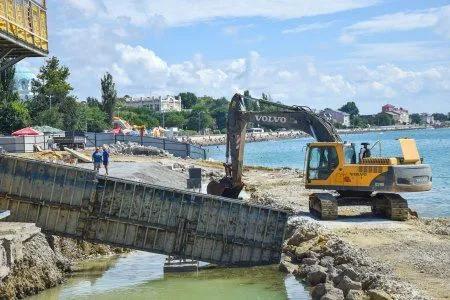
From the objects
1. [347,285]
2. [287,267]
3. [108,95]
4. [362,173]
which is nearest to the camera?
[347,285]

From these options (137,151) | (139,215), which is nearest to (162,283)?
(139,215)

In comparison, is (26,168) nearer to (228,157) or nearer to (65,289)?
(65,289)

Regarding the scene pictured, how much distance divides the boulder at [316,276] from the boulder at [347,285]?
1616mm

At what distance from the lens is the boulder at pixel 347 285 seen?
1711 cm

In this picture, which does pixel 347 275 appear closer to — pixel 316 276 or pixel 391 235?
pixel 316 276

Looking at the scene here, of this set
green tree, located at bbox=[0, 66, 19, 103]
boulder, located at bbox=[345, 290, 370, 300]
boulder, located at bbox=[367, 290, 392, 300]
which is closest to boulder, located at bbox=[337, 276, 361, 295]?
boulder, located at bbox=[345, 290, 370, 300]

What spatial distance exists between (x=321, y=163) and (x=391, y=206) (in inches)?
115

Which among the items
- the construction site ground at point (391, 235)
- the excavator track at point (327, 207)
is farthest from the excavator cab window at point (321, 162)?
the construction site ground at point (391, 235)

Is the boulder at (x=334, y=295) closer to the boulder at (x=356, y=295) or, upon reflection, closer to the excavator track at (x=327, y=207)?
the boulder at (x=356, y=295)

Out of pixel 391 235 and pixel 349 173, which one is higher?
pixel 349 173

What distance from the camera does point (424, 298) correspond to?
51.3 feet

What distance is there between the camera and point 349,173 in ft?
91.3

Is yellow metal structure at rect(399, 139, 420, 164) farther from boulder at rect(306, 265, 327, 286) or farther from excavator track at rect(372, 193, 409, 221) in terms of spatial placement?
boulder at rect(306, 265, 327, 286)

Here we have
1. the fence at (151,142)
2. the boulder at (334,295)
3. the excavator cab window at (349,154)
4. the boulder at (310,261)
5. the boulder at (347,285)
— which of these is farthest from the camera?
the fence at (151,142)
